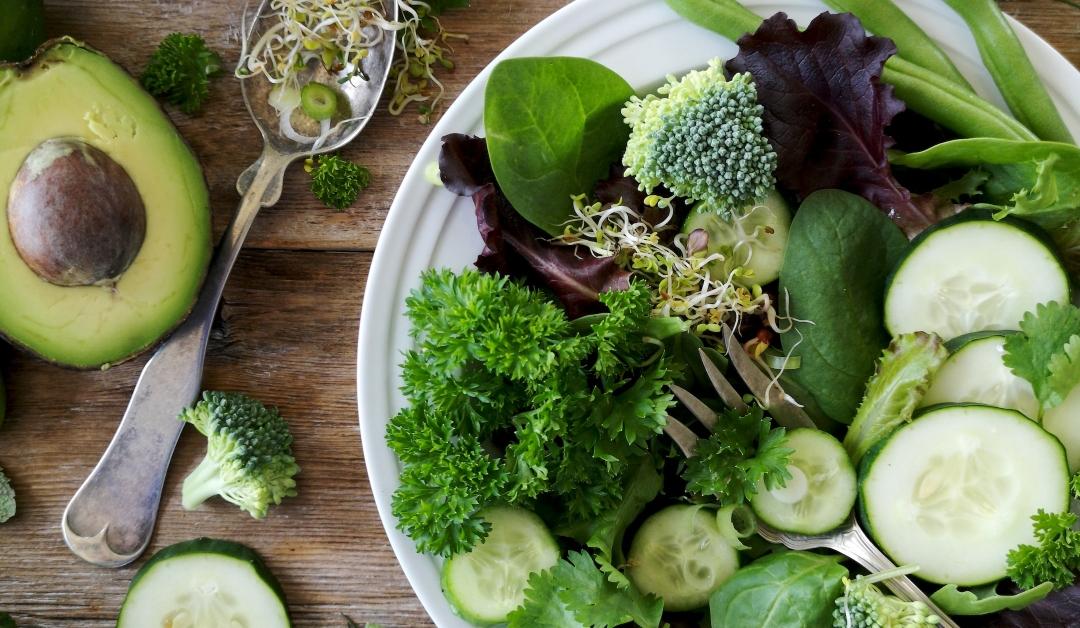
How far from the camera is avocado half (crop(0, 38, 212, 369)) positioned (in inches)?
65.0

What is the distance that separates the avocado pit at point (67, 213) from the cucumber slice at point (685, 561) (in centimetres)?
128

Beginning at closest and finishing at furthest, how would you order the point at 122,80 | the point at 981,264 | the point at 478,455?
1. the point at 478,455
2. the point at 981,264
3. the point at 122,80

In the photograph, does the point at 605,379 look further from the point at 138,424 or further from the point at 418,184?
the point at 138,424

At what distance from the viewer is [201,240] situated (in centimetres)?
181

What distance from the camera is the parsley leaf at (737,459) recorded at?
5.05ft

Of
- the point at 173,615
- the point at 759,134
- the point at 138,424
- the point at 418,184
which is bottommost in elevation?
the point at 173,615

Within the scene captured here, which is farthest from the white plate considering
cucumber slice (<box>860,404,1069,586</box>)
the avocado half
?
cucumber slice (<box>860,404,1069,586</box>)

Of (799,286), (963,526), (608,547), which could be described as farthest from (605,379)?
(963,526)

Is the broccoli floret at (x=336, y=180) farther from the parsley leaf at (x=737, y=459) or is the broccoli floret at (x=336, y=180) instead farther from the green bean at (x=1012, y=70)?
the green bean at (x=1012, y=70)

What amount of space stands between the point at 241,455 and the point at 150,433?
28 cm

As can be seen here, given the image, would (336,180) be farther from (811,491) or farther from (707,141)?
(811,491)

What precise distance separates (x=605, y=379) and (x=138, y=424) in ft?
3.88

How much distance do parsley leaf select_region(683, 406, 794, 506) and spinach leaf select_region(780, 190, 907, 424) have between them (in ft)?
0.60

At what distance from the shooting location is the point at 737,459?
1582 millimetres
